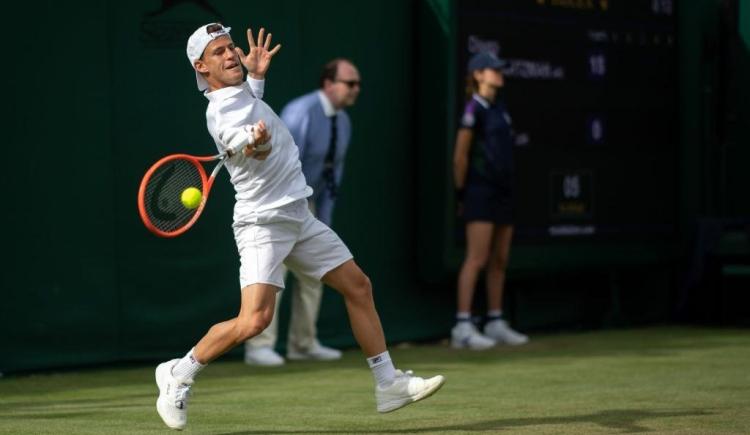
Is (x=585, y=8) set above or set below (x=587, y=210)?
above

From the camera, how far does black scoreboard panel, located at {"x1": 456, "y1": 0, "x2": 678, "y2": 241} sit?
1109 centimetres

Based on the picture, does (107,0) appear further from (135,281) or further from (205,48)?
(205,48)

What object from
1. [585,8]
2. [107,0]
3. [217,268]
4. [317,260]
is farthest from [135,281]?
[585,8]

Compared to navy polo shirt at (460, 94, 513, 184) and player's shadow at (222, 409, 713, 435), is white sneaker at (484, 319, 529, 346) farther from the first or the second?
player's shadow at (222, 409, 713, 435)

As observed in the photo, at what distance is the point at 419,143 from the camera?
1105 cm

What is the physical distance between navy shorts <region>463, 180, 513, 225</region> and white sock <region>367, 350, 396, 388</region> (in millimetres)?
3874

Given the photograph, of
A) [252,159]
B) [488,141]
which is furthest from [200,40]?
[488,141]

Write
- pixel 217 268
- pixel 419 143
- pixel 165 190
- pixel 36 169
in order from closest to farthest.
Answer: pixel 165 190 → pixel 36 169 → pixel 217 268 → pixel 419 143

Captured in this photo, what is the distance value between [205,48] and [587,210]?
5.58m

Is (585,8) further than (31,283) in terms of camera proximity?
Yes

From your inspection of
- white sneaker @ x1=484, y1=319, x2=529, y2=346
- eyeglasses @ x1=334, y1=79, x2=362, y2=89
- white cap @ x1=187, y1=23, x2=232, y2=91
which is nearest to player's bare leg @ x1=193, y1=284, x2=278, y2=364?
white cap @ x1=187, y1=23, x2=232, y2=91

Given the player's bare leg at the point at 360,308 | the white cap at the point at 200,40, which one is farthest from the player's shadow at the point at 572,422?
the white cap at the point at 200,40

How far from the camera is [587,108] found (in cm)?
1159

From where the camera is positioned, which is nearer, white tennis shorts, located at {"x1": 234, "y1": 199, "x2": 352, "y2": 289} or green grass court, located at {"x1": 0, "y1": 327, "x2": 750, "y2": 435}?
white tennis shorts, located at {"x1": 234, "y1": 199, "x2": 352, "y2": 289}
